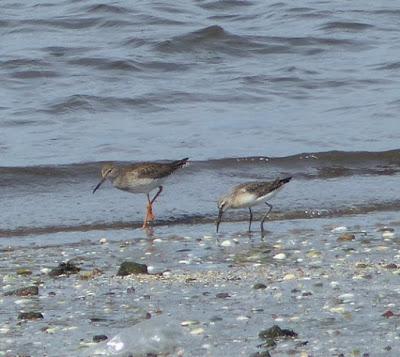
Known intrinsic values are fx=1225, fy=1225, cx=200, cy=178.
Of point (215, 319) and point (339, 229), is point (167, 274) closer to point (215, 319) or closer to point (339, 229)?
point (215, 319)

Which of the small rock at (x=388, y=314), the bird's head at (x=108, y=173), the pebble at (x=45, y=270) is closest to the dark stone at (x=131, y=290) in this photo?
the pebble at (x=45, y=270)

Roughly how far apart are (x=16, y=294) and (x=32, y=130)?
7144 mm

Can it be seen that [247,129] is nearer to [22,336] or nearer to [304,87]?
[304,87]

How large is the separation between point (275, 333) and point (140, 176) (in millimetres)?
4882

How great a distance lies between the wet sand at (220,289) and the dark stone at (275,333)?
0.05m

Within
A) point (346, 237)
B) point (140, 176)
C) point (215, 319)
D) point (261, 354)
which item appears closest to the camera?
point (261, 354)

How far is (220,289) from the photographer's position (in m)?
7.70

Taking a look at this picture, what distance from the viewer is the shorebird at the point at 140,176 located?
1121 cm

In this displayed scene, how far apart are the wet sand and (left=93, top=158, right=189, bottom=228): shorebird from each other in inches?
38.0

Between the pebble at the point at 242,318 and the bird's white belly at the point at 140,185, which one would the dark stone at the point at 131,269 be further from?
the bird's white belly at the point at 140,185

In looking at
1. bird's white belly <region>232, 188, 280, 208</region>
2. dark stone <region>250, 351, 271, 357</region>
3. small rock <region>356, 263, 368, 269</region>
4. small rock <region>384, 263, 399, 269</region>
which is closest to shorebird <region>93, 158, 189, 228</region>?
bird's white belly <region>232, 188, 280, 208</region>

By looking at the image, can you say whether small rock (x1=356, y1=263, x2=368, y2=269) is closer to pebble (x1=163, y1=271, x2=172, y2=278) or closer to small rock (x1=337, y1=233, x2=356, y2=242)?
small rock (x1=337, y1=233, x2=356, y2=242)

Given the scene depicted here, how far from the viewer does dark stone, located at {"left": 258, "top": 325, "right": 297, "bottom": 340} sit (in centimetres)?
649

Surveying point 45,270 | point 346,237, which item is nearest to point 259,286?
point 45,270
